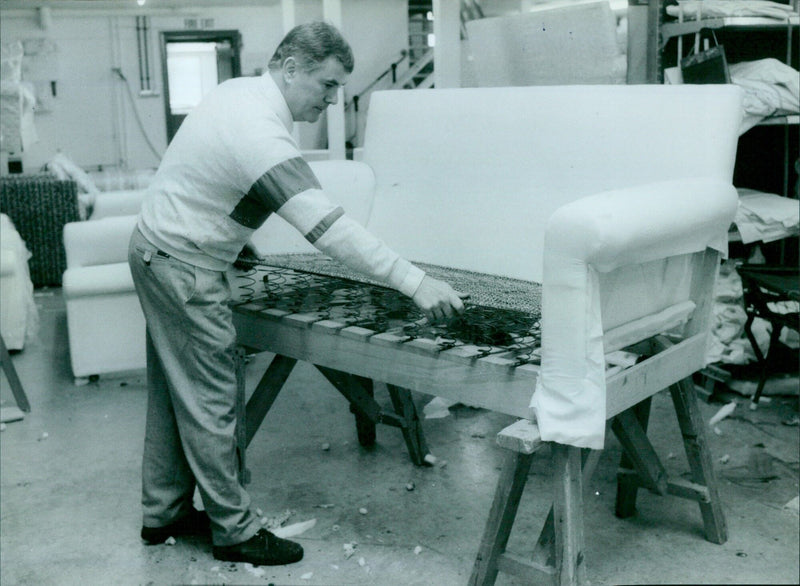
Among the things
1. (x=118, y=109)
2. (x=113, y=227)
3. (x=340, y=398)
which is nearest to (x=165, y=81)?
(x=118, y=109)

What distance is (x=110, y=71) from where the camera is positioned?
12219mm

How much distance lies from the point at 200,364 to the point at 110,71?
10.9 meters

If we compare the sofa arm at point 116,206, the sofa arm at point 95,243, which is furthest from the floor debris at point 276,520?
the sofa arm at point 116,206

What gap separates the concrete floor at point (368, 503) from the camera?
8.28 ft

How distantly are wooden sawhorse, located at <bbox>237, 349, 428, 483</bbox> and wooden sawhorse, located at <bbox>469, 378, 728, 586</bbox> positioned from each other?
0.87m

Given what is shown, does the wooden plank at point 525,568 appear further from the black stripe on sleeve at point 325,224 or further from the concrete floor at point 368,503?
the black stripe on sleeve at point 325,224

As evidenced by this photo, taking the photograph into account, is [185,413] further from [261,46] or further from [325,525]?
[261,46]

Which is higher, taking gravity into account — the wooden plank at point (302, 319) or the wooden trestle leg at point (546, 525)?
the wooden plank at point (302, 319)

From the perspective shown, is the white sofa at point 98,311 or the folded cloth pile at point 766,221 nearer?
the folded cloth pile at point 766,221

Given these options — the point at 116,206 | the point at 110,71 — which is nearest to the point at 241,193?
the point at 116,206

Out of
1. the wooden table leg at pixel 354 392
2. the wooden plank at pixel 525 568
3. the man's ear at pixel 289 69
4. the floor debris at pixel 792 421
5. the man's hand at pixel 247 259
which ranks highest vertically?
the man's ear at pixel 289 69

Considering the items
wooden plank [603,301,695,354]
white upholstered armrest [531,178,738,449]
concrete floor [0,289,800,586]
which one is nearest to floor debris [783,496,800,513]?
concrete floor [0,289,800,586]

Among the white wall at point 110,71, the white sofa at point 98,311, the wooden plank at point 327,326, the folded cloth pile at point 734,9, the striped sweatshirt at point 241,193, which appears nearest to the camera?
the striped sweatshirt at point 241,193

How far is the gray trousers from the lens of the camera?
2432 mm
